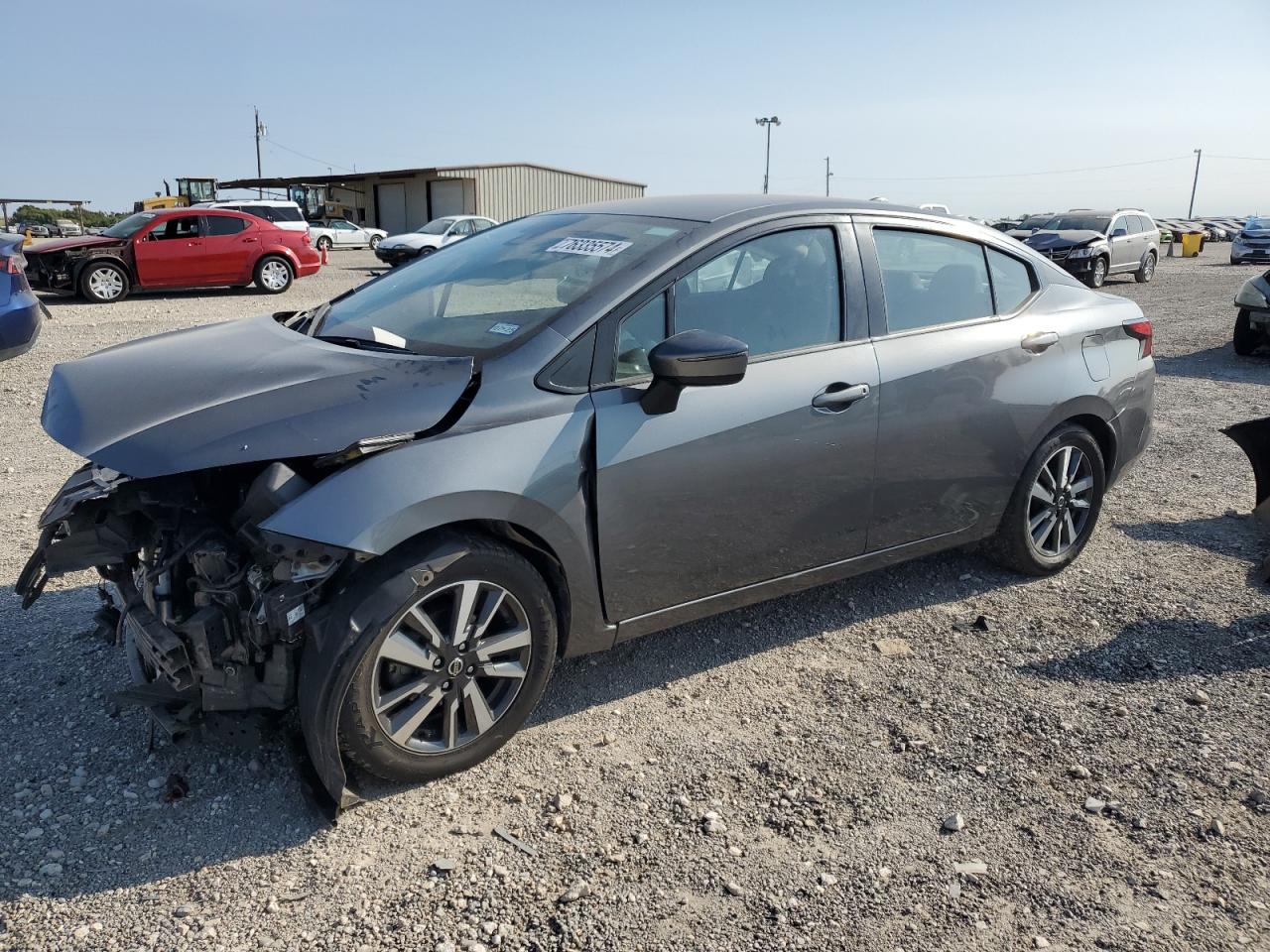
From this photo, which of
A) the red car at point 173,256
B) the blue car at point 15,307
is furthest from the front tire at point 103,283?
the blue car at point 15,307

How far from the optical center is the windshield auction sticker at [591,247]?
357 centimetres

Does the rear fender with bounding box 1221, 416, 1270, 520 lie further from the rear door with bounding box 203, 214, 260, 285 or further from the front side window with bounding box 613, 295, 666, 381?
the rear door with bounding box 203, 214, 260, 285

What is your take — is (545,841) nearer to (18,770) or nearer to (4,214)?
(18,770)

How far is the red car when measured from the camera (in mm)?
16031

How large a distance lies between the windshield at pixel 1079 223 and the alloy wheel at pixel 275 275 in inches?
674

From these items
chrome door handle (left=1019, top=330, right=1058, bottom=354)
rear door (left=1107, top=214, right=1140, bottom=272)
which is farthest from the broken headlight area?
rear door (left=1107, top=214, right=1140, bottom=272)

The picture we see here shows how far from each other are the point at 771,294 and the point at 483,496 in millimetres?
1425

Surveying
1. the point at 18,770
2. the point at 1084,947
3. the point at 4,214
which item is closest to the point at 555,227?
Result: the point at 18,770

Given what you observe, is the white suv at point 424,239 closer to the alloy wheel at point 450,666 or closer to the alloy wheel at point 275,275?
the alloy wheel at point 275,275

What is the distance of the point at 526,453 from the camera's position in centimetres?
300

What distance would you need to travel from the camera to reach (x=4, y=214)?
3859cm

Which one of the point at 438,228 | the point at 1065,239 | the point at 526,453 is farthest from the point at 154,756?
the point at 438,228

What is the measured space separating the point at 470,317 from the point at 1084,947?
268 centimetres

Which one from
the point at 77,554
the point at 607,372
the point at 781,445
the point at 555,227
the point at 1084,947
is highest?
the point at 555,227
